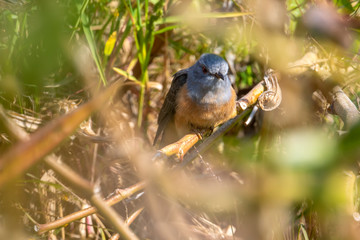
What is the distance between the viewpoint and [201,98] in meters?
4.01

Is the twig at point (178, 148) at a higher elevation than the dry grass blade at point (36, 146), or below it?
below

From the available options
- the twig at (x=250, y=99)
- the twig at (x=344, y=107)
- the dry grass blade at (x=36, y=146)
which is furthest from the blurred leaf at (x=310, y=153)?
the twig at (x=250, y=99)

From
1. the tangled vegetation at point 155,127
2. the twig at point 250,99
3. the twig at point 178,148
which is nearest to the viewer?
the tangled vegetation at point 155,127

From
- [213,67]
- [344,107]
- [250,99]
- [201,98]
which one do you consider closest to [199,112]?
[201,98]

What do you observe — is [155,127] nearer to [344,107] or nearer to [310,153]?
[344,107]

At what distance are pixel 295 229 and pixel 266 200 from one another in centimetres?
235

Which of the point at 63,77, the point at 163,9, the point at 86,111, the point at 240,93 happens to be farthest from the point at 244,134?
the point at 86,111

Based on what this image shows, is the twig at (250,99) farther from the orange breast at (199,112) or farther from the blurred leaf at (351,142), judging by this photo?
the blurred leaf at (351,142)

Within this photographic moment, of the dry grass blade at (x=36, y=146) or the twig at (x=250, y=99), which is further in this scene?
the twig at (x=250, y=99)

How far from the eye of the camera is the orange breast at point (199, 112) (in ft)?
12.8

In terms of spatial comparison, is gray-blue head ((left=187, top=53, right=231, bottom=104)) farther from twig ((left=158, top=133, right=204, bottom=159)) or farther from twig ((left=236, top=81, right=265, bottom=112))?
twig ((left=158, top=133, right=204, bottom=159))

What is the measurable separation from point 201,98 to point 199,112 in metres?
0.15

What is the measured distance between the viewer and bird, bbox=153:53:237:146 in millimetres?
3902

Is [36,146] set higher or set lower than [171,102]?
higher
